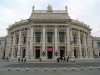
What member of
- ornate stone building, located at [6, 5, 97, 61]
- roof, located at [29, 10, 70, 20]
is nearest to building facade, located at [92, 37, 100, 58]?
ornate stone building, located at [6, 5, 97, 61]

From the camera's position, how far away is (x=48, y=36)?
179ft

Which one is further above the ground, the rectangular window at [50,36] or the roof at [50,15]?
the roof at [50,15]

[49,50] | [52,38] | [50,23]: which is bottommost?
[49,50]

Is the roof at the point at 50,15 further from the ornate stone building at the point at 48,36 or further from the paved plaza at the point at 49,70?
the paved plaza at the point at 49,70

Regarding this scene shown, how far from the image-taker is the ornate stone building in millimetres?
51969

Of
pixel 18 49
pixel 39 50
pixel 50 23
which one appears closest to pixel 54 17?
pixel 50 23

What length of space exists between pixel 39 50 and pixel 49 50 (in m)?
4.05

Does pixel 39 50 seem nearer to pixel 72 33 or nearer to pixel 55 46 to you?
pixel 55 46

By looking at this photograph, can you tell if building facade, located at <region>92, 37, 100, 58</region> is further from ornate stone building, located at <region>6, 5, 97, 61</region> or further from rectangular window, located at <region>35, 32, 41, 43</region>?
A: rectangular window, located at <region>35, 32, 41, 43</region>

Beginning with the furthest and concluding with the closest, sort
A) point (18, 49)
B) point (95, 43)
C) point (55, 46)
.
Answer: point (95, 43), point (18, 49), point (55, 46)

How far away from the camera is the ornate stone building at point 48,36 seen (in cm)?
5197

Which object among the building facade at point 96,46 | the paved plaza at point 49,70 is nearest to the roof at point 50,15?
the paved plaza at point 49,70

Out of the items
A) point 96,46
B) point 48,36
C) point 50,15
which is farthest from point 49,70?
point 96,46

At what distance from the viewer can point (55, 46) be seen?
5147 centimetres
